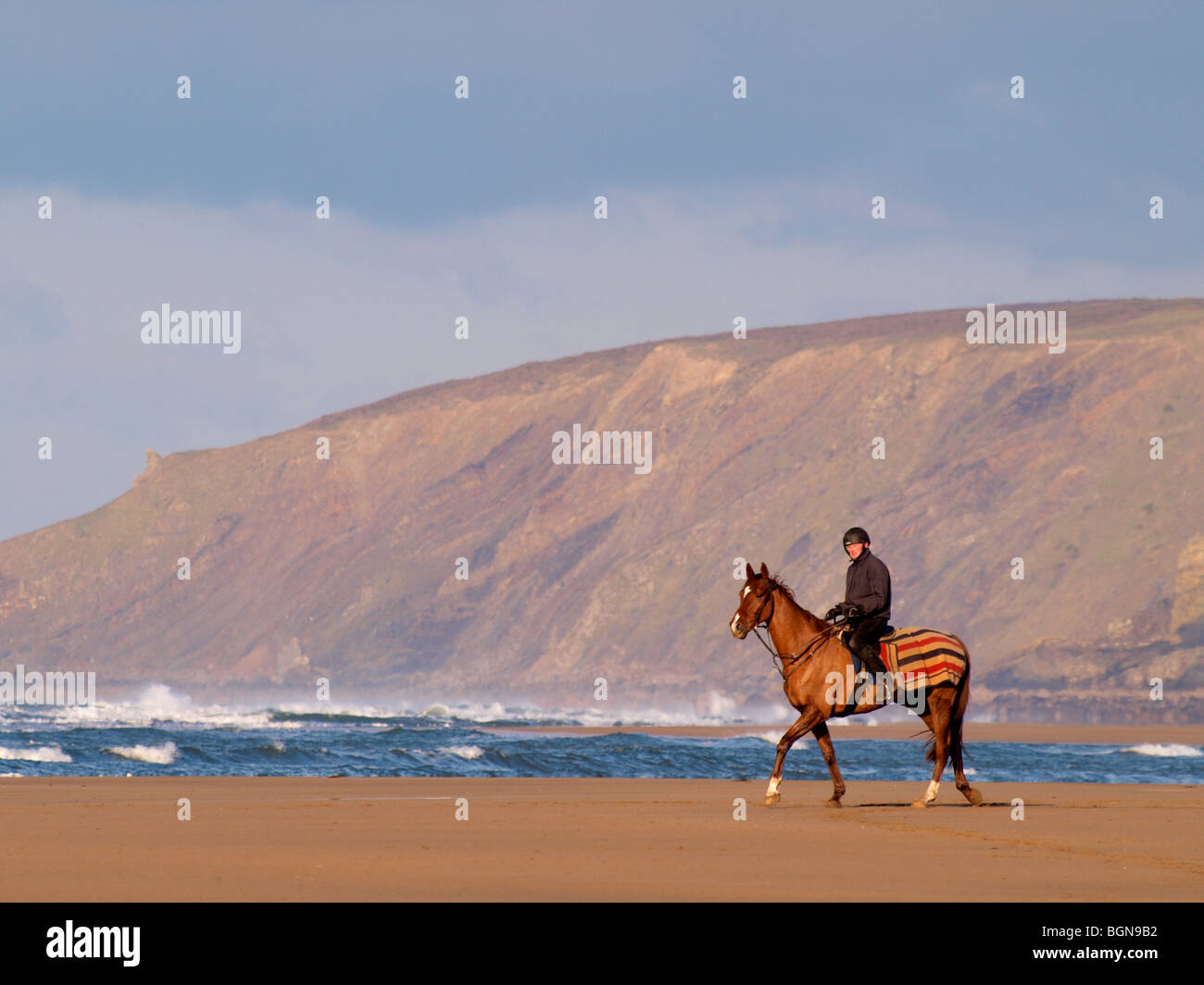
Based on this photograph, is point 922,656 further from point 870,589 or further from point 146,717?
point 146,717

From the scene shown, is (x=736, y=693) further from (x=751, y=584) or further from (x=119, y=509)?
(x=751, y=584)

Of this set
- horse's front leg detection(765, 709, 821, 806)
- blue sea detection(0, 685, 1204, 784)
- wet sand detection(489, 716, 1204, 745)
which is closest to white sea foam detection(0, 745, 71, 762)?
blue sea detection(0, 685, 1204, 784)

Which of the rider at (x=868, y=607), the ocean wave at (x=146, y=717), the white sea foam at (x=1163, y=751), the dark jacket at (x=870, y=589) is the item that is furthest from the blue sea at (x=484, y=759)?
the ocean wave at (x=146, y=717)

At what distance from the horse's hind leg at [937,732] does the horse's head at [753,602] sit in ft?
6.88

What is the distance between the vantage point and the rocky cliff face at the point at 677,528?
382 ft

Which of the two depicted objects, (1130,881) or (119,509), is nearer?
(1130,881)

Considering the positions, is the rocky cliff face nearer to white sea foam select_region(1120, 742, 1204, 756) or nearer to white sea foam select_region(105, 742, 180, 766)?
white sea foam select_region(1120, 742, 1204, 756)

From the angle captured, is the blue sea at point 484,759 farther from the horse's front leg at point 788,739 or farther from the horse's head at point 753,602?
the horse's head at point 753,602

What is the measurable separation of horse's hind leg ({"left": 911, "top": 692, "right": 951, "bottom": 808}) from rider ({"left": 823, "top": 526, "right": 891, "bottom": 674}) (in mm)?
892

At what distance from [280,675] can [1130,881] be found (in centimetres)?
15198

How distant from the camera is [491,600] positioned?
6024 inches

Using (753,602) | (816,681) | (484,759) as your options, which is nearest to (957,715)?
(816,681)

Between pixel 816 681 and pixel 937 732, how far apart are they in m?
1.72
